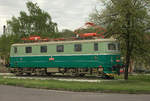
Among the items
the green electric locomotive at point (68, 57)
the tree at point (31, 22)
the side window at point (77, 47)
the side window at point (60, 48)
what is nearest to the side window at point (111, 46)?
the green electric locomotive at point (68, 57)

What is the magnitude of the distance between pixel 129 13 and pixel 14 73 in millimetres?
14898

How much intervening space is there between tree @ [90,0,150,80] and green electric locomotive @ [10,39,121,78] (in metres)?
1.27

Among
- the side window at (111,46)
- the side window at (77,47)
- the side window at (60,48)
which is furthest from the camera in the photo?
the side window at (60,48)

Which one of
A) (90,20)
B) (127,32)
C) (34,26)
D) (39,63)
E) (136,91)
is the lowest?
(136,91)

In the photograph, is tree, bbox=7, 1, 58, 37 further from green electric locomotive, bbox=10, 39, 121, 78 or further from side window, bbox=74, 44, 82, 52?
side window, bbox=74, 44, 82, 52

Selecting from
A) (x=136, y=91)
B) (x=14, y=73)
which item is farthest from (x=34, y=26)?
(x=136, y=91)

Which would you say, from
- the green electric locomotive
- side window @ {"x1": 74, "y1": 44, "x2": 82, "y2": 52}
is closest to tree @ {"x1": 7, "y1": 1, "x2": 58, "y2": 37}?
the green electric locomotive

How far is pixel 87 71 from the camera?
21.3 metres

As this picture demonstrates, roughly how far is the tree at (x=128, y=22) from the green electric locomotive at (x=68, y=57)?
1.27 m

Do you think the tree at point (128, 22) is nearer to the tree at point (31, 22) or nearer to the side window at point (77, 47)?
the side window at point (77, 47)

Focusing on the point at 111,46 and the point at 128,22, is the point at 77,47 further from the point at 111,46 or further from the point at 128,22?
the point at 128,22

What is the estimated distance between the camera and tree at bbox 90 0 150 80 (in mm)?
17891

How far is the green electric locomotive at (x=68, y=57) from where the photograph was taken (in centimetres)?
2019

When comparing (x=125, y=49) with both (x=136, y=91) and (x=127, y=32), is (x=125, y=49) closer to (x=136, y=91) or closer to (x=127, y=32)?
(x=127, y=32)
